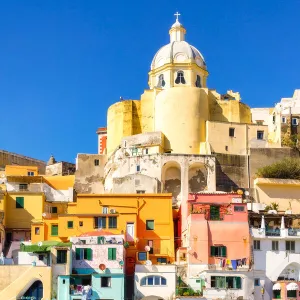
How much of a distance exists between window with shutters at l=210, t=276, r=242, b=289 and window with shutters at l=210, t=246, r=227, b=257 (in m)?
2.85

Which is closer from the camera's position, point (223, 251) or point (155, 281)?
point (155, 281)

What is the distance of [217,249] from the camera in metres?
52.8

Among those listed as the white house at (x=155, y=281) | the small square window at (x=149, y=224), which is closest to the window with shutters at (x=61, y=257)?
the white house at (x=155, y=281)

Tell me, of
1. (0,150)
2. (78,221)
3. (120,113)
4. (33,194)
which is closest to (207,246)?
(78,221)

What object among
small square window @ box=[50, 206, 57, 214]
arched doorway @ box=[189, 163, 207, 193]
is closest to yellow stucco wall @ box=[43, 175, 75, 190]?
small square window @ box=[50, 206, 57, 214]

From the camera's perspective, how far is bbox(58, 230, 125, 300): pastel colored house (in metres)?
49.3

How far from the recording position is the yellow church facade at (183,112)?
65625 millimetres

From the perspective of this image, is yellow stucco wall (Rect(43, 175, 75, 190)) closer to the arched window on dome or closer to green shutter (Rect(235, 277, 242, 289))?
the arched window on dome

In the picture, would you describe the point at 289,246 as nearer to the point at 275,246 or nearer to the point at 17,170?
the point at 275,246

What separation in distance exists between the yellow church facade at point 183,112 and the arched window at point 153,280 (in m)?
15.9

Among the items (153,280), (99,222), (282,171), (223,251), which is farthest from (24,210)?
(282,171)

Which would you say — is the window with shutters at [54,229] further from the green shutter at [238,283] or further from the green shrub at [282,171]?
the green shrub at [282,171]

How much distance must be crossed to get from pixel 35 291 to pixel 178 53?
2929 centimetres

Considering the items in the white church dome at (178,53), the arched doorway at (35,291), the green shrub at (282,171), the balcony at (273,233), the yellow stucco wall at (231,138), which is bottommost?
the arched doorway at (35,291)
